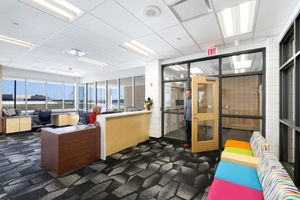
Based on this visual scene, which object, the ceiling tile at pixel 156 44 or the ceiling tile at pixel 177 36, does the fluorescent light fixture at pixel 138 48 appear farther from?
the ceiling tile at pixel 177 36

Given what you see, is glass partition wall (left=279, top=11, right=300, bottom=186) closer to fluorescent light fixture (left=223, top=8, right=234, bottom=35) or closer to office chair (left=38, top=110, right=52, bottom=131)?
fluorescent light fixture (left=223, top=8, right=234, bottom=35)

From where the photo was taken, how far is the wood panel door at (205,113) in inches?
152

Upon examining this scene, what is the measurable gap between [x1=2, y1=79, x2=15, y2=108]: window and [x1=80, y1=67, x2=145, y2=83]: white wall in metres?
3.22

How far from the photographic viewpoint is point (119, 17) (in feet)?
8.05

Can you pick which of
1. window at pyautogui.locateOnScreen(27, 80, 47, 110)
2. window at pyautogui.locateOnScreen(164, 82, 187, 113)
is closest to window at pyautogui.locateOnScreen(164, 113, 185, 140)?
window at pyautogui.locateOnScreen(164, 82, 187, 113)

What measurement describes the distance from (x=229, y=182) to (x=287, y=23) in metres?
3.07

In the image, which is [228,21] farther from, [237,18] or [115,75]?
[115,75]

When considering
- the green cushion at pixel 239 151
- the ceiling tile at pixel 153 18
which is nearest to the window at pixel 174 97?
the green cushion at pixel 239 151

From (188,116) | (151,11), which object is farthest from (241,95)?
(151,11)

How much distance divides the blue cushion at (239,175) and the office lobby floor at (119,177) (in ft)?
1.76

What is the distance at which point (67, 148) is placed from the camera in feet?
8.84

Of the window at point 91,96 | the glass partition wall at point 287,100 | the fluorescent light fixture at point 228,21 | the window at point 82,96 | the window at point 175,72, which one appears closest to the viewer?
the fluorescent light fixture at point 228,21

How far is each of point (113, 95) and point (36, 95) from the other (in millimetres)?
4044

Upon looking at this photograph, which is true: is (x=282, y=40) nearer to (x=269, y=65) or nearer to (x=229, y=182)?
(x=269, y=65)
